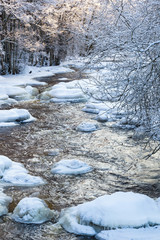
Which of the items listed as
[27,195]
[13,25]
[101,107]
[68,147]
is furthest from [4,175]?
[13,25]

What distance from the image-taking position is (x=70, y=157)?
791 cm

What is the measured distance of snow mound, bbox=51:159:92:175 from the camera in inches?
274

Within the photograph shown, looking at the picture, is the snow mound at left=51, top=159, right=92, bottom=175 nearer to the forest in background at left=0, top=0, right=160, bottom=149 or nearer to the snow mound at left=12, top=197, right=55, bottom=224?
the forest in background at left=0, top=0, right=160, bottom=149

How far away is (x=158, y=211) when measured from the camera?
488cm

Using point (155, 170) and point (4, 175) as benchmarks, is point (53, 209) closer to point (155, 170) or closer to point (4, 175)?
point (4, 175)

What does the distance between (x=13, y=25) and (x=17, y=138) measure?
48.6 ft

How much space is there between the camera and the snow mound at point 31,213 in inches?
197

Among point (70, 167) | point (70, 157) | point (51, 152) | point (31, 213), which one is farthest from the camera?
point (51, 152)

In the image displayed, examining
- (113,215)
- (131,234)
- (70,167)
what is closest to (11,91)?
(70,167)

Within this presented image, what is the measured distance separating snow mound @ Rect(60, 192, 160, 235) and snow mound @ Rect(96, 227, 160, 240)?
3.0 inches

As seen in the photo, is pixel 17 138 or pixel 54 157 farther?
pixel 17 138

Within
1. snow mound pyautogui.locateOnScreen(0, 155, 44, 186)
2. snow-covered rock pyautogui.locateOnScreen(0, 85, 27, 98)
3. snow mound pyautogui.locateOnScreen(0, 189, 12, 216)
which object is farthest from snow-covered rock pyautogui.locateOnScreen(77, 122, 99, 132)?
snow-covered rock pyautogui.locateOnScreen(0, 85, 27, 98)

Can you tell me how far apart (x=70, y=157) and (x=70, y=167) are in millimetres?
844

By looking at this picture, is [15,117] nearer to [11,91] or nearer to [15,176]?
[11,91]
